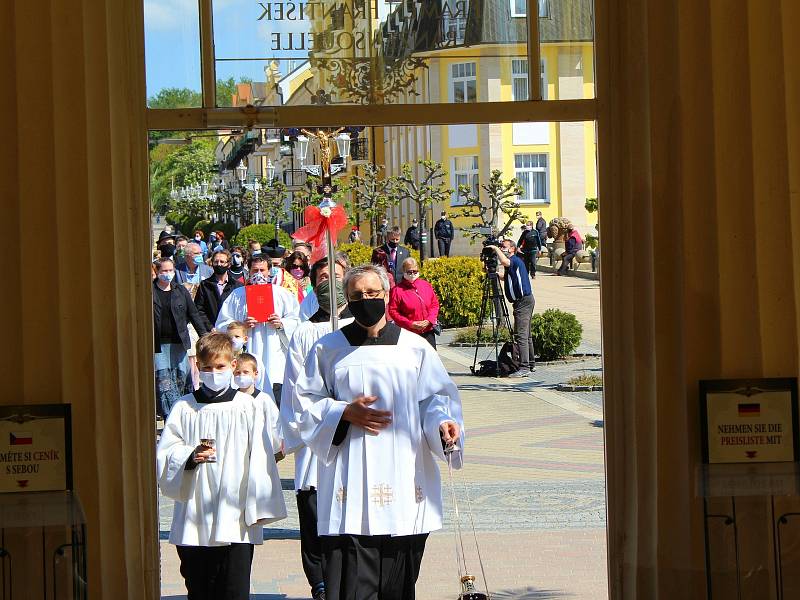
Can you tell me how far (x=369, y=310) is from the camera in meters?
5.92

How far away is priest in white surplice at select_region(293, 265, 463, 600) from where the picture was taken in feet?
18.9

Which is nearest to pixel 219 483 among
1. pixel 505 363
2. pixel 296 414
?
pixel 296 414

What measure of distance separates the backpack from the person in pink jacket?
11.6 feet

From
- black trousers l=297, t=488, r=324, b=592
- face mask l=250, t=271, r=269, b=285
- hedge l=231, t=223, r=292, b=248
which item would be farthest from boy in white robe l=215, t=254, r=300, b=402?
hedge l=231, t=223, r=292, b=248

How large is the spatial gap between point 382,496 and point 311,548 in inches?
58.5

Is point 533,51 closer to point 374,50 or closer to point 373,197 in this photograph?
point 374,50
